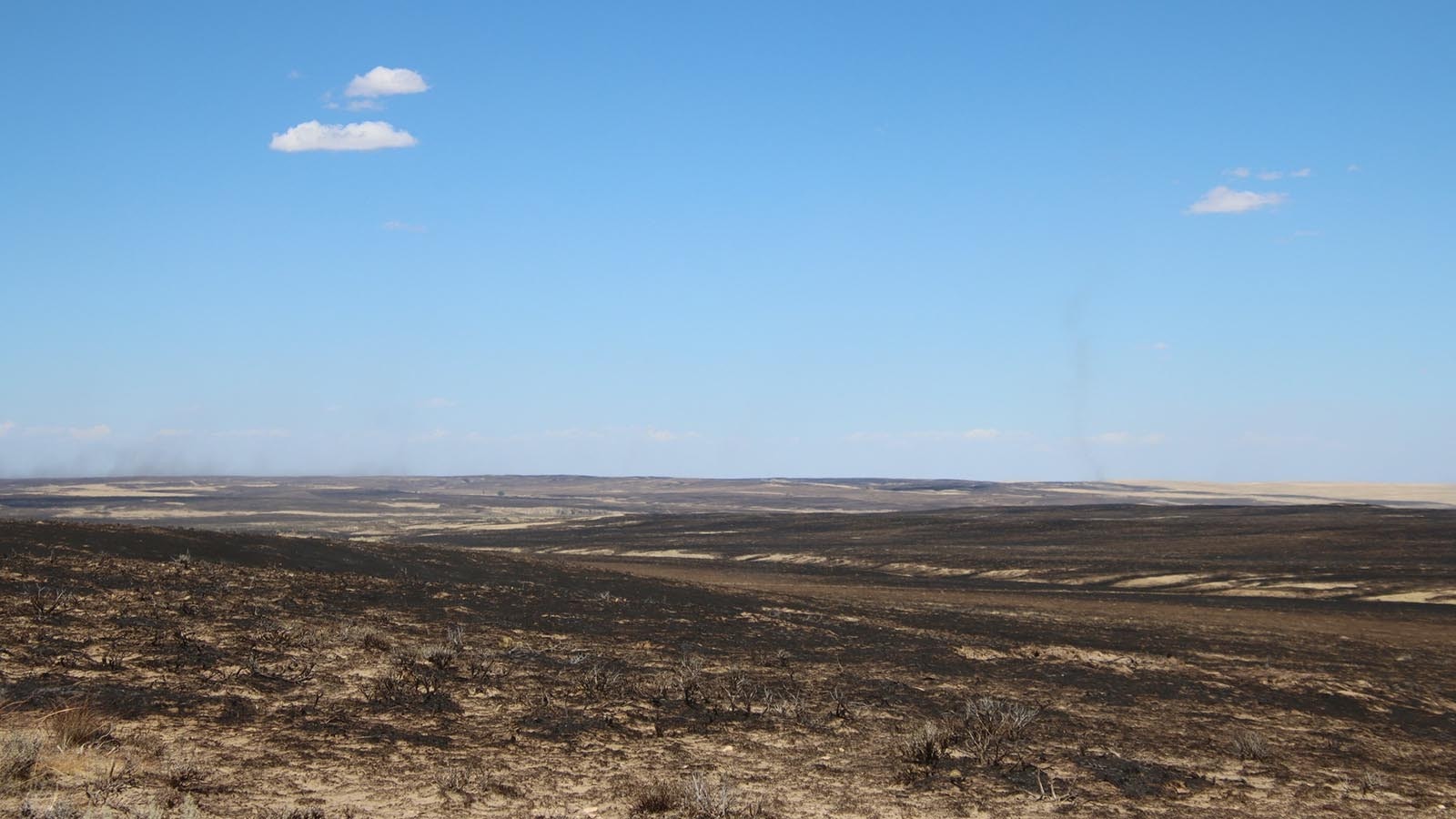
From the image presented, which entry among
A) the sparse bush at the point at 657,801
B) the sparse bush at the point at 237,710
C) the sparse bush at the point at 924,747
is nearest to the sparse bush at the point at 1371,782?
the sparse bush at the point at 924,747

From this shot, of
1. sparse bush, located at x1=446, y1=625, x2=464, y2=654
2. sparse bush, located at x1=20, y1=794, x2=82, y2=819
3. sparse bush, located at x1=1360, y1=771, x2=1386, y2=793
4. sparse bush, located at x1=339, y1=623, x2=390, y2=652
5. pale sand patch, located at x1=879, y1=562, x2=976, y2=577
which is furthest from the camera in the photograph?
pale sand patch, located at x1=879, y1=562, x2=976, y2=577

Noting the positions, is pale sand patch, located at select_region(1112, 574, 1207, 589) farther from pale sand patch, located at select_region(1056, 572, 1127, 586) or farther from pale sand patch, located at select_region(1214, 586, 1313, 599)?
pale sand patch, located at select_region(1214, 586, 1313, 599)

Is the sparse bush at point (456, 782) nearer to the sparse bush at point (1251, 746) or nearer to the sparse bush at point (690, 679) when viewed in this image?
the sparse bush at point (690, 679)

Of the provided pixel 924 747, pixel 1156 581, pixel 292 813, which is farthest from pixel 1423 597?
pixel 292 813

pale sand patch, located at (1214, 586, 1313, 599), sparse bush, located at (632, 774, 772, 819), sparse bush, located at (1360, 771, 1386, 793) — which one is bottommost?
pale sand patch, located at (1214, 586, 1313, 599)

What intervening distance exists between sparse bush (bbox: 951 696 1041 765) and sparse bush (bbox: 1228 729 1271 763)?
2209mm

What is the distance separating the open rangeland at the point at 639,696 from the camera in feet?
31.9

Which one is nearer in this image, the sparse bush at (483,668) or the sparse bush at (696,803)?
the sparse bush at (696,803)

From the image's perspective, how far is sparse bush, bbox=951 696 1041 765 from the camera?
11771mm

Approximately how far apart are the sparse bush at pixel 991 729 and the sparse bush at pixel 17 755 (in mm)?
8427

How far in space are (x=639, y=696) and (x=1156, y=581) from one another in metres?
27.6

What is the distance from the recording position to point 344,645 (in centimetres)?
1454

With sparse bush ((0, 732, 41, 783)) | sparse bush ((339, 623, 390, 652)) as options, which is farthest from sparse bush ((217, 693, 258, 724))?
sparse bush ((339, 623, 390, 652))

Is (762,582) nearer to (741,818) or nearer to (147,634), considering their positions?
(147,634)
